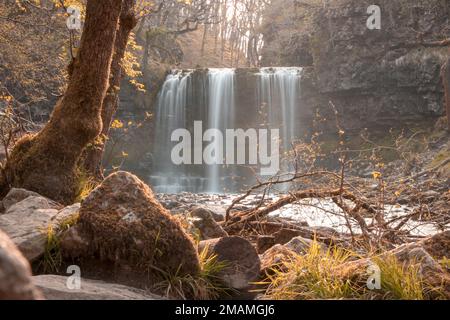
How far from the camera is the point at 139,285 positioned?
11.3 feet

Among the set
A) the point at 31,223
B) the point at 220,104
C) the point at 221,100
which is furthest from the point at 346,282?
the point at 221,100

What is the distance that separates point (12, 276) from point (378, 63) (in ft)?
96.4

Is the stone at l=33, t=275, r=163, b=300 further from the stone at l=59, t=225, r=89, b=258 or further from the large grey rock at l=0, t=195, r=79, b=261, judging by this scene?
the large grey rock at l=0, t=195, r=79, b=261

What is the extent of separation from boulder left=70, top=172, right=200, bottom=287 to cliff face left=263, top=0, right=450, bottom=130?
25.9 metres

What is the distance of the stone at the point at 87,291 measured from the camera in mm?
2666

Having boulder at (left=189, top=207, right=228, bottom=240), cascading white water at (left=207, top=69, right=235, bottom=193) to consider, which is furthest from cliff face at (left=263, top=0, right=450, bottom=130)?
boulder at (left=189, top=207, right=228, bottom=240)

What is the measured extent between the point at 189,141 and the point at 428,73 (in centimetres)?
1545

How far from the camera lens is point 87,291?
9.29ft

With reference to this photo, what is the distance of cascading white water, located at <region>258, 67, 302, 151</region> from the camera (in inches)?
1102

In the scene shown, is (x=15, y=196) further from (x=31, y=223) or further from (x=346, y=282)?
(x=346, y=282)

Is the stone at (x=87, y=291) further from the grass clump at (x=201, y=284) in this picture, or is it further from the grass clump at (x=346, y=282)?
the grass clump at (x=346, y=282)

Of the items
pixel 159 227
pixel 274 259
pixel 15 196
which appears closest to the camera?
pixel 159 227
